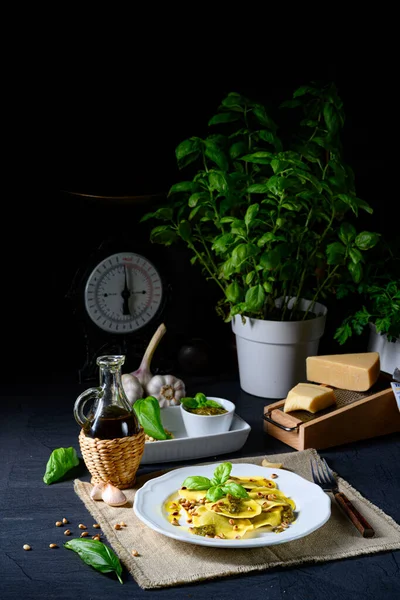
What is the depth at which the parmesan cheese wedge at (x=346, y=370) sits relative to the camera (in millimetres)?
1838

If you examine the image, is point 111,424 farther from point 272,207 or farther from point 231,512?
point 272,207

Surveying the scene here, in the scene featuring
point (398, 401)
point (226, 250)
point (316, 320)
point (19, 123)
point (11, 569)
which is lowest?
point (11, 569)

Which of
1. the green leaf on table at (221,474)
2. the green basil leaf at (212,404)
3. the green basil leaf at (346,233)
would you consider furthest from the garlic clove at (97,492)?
the green basil leaf at (346,233)

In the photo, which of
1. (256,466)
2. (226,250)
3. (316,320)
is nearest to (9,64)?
(226,250)

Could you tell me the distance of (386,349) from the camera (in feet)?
6.82

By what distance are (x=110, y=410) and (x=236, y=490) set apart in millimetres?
305

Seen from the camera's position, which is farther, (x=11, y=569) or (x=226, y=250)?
(x=226, y=250)

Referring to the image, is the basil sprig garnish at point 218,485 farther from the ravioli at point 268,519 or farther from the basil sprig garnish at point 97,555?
the basil sprig garnish at point 97,555

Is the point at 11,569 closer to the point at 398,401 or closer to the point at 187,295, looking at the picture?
the point at 398,401

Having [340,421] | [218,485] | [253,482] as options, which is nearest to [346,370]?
[340,421]

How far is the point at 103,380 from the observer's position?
1.53 metres

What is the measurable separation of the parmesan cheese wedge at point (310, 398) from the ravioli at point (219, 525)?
19.0 inches

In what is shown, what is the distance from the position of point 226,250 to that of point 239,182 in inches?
7.8

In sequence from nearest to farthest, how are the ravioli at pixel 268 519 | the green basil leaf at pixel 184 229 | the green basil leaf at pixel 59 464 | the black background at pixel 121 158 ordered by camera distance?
the ravioli at pixel 268 519, the green basil leaf at pixel 59 464, the green basil leaf at pixel 184 229, the black background at pixel 121 158
